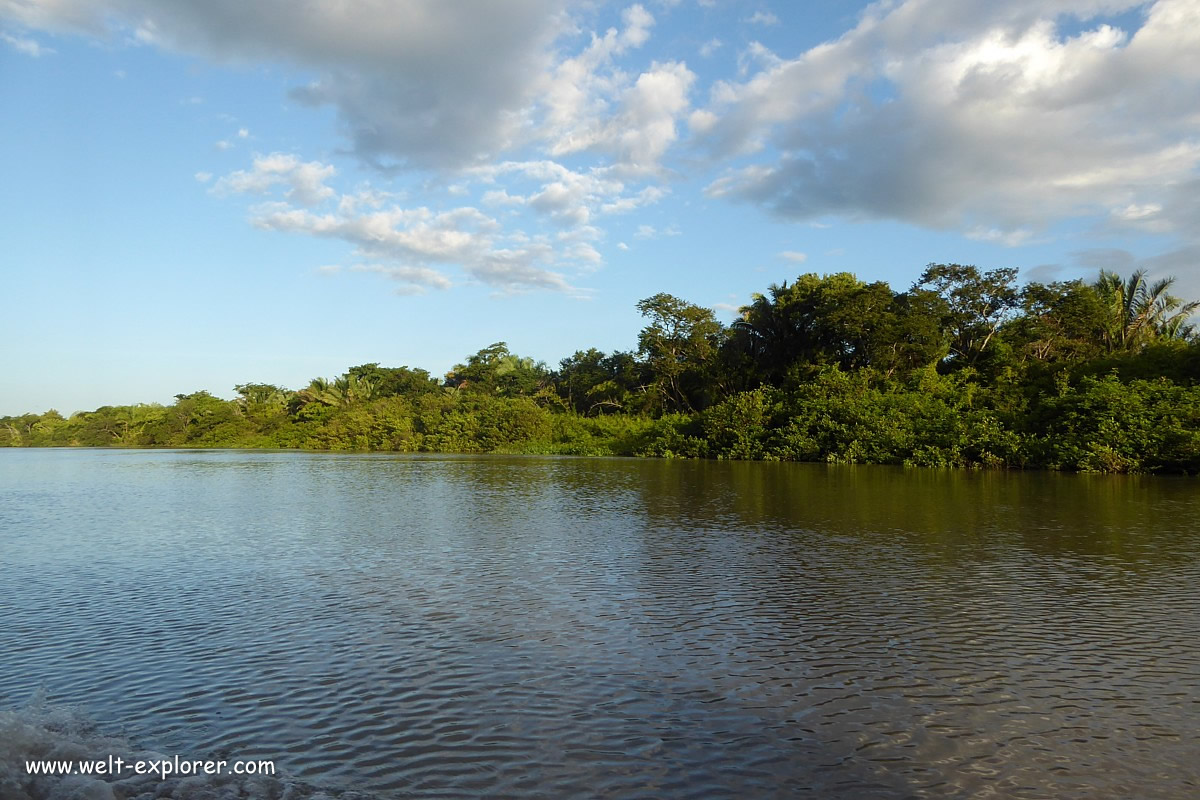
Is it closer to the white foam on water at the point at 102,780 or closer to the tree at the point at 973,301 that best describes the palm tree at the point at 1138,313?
the tree at the point at 973,301

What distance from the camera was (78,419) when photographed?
10056cm

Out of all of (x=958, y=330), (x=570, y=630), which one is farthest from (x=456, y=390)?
(x=570, y=630)

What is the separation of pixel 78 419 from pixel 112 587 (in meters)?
108

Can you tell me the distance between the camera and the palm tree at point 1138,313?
4416 cm

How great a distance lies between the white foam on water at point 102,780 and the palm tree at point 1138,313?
163 feet

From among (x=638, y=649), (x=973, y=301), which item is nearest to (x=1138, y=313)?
(x=973, y=301)

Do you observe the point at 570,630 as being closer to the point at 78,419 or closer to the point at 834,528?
Answer: the point at 834,528

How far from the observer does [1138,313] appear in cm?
4500

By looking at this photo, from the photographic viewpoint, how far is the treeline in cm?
3447

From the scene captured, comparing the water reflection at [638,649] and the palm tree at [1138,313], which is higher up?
the palm tree at [1138,313]

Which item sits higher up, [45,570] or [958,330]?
[958,330]

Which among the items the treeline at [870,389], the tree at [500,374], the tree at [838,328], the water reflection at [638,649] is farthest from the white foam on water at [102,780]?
the tree at [500,374]

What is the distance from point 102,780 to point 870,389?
43564 millimetres

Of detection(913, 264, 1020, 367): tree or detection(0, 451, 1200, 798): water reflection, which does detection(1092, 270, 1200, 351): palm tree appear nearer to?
detection(913, 264, 1020, 367): tree
